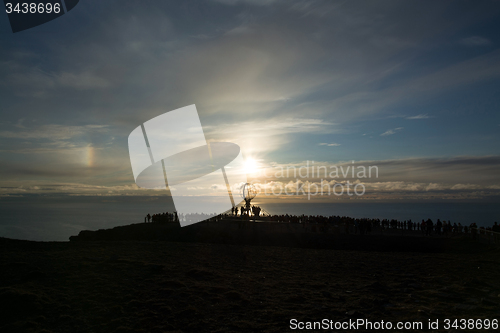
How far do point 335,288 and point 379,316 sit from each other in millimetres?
2548

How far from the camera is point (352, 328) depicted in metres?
5.89

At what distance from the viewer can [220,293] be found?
26.7ft

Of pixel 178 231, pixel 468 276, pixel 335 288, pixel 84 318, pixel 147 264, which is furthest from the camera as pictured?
pixel 178 231

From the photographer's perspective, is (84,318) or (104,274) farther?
(104,274)

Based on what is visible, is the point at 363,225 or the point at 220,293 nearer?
the point at 220,293

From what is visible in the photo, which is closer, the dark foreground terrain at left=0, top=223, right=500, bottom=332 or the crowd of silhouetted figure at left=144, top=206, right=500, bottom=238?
the dark foreground terrain at left=0, top=223, right=500, bottom=332

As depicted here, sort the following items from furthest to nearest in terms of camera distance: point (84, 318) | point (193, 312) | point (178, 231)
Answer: point (178, 231) → point (193, 312) → point (84, 318)

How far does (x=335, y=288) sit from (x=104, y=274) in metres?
7.29

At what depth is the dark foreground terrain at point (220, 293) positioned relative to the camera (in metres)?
6.16

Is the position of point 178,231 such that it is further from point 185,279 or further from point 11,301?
point 11,301

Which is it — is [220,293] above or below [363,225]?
above

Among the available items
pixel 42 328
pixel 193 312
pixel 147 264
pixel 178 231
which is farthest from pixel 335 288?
pixel 178 231

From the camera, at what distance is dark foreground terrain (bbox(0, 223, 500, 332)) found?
6.16 m

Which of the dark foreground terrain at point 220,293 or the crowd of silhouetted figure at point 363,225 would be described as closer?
the dark foreground terrain at point 220,293
